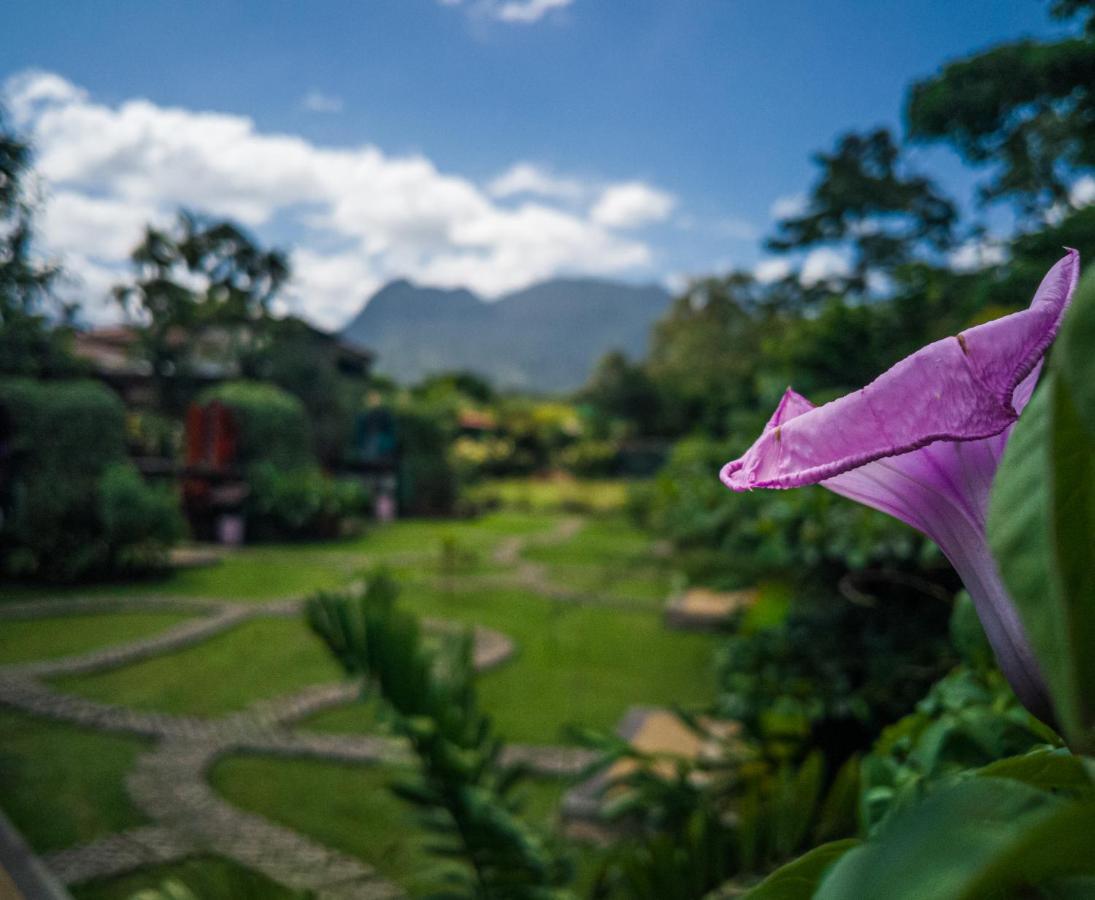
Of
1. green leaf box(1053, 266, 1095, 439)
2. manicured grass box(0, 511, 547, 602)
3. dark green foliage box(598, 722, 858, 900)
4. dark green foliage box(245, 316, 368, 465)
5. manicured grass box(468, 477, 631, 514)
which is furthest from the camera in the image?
manicured grass box(468, 477, 631, 514)

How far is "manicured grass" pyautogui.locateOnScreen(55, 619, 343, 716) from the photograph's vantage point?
402cm

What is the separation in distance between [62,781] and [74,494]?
3.87m

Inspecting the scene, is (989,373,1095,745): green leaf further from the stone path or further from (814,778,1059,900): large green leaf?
the stone path

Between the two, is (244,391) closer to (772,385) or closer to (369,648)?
(772,385)

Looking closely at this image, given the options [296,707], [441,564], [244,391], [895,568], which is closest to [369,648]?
[895,568]

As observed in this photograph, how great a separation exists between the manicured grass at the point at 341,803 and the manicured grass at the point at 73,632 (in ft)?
5.25

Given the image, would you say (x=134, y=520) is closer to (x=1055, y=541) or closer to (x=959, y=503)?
(x=959, y=503)

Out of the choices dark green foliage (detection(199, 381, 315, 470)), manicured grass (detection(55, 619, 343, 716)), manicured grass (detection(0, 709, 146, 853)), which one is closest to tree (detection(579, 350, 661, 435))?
dark green foliage (detection(199, 381, 315, 470))

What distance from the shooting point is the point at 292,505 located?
9586 millimetres

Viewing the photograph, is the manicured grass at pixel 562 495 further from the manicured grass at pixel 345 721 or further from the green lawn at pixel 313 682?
the manicured grass at pixel 345 721

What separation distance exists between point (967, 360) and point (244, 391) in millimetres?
10960

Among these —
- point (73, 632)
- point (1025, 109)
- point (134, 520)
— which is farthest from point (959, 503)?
point (134, 520)

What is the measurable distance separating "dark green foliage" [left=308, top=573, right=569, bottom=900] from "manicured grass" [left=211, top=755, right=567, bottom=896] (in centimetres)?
103

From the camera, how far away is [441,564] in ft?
25.2
